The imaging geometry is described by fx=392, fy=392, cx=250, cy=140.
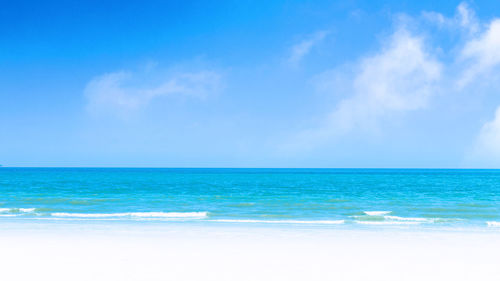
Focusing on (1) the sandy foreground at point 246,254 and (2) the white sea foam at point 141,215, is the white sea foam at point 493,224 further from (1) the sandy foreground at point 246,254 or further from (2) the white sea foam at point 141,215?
(2) the white sea foam at point 141,215

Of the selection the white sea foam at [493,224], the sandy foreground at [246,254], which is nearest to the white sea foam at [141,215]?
the sandy foreground at [246,254]

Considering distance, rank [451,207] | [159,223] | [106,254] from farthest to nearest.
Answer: [451,207], [159,223], [106,254]

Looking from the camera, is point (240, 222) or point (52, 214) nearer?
point (240, 222)

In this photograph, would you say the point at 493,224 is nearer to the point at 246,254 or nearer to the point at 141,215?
the point at 246,254

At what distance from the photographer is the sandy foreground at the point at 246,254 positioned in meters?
8.20

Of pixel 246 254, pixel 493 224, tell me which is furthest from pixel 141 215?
pixel 493 224

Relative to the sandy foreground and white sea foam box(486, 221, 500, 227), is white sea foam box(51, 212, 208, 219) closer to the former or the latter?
the sandy foreground

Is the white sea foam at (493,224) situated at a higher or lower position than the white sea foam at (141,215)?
higher

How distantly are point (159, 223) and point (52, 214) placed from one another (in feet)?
21.3

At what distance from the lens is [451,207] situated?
22469 mm

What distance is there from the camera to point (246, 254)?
9.87 metres

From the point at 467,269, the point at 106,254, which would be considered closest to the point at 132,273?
the point at 106,254

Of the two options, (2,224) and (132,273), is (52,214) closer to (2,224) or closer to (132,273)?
(2,224)

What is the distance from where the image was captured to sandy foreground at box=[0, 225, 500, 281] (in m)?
8.20
